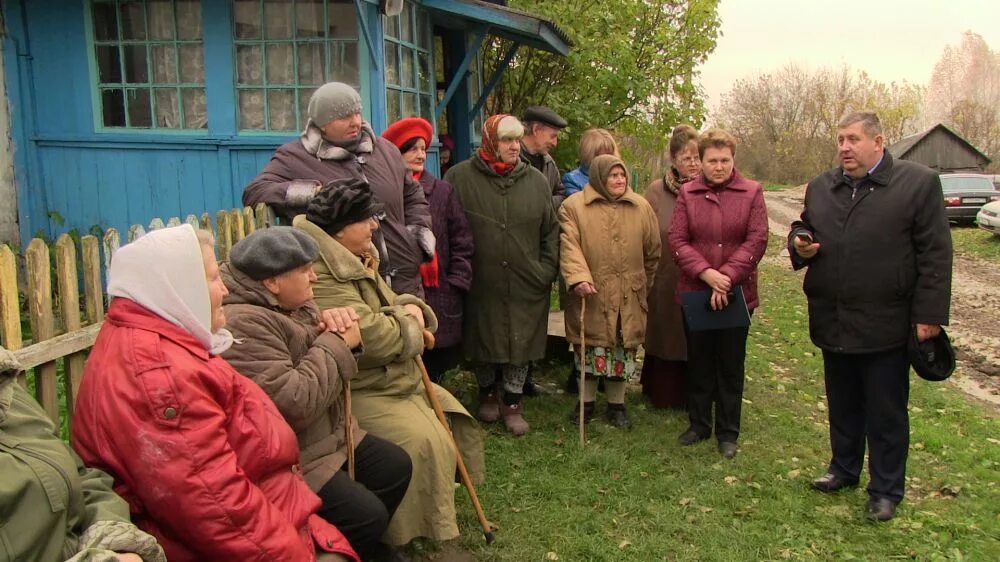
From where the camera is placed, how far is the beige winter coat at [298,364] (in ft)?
9.69

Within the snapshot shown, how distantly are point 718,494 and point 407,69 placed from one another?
516 centimetres

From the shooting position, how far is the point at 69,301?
3105 mm

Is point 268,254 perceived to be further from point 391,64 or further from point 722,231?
point 391,64

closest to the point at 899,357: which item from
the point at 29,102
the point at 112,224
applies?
the point at 112,224

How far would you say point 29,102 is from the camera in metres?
7.58

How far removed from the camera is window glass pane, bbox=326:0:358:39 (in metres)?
7.14

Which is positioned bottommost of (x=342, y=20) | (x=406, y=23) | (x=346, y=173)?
(x=346, y=173)

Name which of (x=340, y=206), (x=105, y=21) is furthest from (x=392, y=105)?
Answer: (x=340, y=206)

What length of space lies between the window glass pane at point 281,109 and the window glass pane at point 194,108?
57 cm

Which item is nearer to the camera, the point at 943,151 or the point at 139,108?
the point at 139,108

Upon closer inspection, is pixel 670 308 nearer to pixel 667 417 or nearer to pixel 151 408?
pixel 667 417

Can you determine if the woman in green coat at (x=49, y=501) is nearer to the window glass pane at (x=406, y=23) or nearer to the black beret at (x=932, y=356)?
the black beret at (x=932, y=356)

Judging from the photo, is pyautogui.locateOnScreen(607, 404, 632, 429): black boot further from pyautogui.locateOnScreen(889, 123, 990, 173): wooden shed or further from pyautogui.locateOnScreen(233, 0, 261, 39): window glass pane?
pyautogui.locateOnScreen(889, 123, 990, 173): wooden shed

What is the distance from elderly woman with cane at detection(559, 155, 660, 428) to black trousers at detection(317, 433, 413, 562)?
82.7 inches
